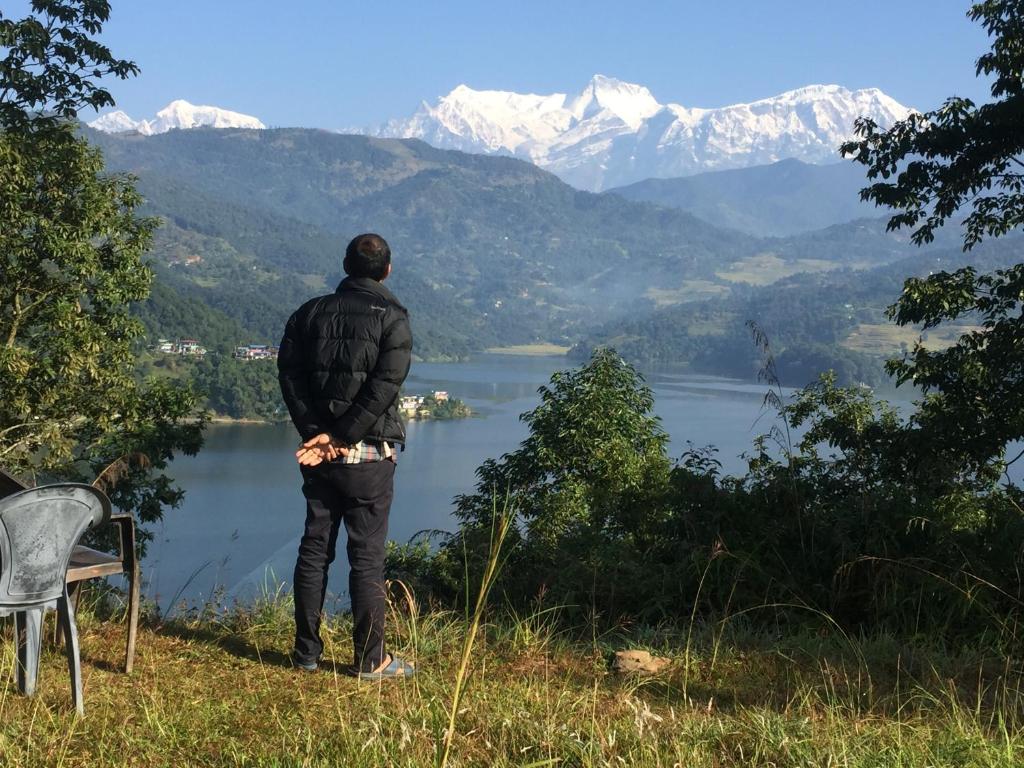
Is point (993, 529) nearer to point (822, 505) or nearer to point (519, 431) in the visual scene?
point (822, 505)

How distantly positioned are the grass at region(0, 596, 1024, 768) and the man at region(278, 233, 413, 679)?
0.61 feet

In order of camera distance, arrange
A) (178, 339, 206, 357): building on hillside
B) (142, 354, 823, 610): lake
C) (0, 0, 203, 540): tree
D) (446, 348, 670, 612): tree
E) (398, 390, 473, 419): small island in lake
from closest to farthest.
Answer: (0, 0, 203, 540): tree, (446, 348, 670, 612): tree, (142, 354, 823, 610): lake, (178, 339, 206, 357): building on hillside, (398, 390, 473, 419): small island in lake

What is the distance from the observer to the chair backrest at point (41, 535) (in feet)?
8.02

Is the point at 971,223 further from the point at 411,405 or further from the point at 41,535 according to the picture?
the point at 411,405

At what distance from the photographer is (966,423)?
303 inches

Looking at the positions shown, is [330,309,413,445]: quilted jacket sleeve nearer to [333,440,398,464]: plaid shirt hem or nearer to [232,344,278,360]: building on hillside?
[333,440,398,464]: plaid shirt hem

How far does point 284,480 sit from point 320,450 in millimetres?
42648

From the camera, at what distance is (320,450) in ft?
9.67

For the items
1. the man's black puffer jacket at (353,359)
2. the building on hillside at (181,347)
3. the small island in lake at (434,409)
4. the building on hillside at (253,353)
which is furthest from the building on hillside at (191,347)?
the man's black puffer jacket at (353,359)

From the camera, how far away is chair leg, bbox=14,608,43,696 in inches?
105

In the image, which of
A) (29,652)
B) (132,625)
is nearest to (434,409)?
(132,625)

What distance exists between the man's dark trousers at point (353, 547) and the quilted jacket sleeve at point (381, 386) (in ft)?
0.41

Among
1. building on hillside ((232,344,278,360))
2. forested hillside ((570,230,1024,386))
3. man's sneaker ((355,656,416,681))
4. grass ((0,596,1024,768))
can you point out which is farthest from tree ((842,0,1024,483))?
forested hillside ((570,230,1024,386))

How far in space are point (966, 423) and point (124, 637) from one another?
21.1ft
